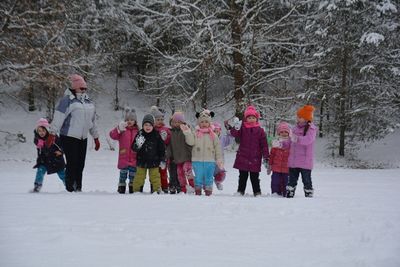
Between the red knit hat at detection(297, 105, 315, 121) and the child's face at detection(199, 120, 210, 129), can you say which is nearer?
the red knit hat at detection(297, 105, 315, 121)

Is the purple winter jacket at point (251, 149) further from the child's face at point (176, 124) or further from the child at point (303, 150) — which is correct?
the child's face at point (176, 124)

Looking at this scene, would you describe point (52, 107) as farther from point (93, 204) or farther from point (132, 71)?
point (93, 204)

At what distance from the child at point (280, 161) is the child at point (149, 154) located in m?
2.09

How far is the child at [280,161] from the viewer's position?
8367mm

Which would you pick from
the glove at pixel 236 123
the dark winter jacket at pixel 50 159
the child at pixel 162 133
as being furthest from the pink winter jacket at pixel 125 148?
the glove at pixel 236 123

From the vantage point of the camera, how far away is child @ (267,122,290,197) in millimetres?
8367

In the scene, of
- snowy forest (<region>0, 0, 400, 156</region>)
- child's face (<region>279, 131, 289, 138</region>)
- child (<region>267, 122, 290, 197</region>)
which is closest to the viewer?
child (<region>267, 122, 290, 197</region>)

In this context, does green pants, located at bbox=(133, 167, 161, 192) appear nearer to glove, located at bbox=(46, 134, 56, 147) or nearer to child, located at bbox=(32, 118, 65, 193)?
child, located at bbox=(32, 118, 65, 193)

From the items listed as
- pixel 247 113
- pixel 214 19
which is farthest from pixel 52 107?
pixel 247 113

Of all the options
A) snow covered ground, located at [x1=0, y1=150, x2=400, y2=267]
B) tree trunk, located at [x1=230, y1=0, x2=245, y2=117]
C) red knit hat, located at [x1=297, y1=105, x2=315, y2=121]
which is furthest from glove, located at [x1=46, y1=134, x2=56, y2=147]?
tree trunk, located at [x1=230, y1=0, x2=245, y2=117]

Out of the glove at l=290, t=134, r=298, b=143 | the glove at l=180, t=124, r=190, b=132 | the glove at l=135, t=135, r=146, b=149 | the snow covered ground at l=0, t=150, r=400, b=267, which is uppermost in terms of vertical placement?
the glove at l=180, t=124, r=190, b=132

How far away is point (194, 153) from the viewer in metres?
8.24

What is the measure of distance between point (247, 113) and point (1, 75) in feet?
43.3

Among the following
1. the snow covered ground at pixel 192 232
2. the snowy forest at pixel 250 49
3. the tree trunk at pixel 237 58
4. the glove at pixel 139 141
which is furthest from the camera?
the tree trunk at pixel 237 58
